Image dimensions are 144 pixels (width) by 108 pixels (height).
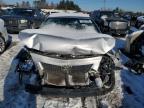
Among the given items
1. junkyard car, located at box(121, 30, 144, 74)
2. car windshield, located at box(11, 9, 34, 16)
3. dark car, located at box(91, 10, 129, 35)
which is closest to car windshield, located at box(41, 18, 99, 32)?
Answer: junkyard car, located at box(121, 30, 144, 74)

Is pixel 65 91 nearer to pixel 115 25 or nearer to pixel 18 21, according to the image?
pixel 18 21

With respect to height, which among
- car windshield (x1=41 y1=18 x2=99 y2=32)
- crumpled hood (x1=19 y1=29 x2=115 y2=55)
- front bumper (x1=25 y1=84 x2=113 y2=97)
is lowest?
front bumper (x1=25 y1=84 x2=113 y2=97)

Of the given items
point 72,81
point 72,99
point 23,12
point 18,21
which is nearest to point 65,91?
point 72,81

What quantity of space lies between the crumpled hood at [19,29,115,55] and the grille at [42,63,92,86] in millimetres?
316

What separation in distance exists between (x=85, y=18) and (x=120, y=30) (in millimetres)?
10170

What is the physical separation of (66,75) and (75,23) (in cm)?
231

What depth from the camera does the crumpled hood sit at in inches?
229

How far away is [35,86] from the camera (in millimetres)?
5684

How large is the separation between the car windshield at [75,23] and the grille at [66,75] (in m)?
1.88

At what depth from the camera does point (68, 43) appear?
5.83 metres

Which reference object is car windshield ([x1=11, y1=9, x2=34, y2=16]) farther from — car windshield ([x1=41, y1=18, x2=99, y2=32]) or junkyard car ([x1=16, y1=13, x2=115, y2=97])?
junkyard car ([x1=16, y1=13, x2=115, y2=97])

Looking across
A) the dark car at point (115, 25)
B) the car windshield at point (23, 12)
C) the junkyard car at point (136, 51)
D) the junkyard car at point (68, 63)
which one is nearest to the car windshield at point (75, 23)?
the junkyard car at point (68, 63)

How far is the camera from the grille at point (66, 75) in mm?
5918

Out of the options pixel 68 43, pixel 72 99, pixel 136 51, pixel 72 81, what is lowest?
pixel 72 99
